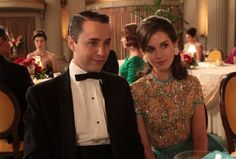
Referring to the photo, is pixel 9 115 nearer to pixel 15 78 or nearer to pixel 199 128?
pixel 15 78

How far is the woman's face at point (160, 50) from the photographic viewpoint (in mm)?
1812

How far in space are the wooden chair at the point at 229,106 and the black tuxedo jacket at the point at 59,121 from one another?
0.81 metres

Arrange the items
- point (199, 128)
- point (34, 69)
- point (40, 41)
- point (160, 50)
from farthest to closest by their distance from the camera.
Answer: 1. point (40, 41)
2. point (34, 69)
3. point (199, 128)
4. point (160, 50)

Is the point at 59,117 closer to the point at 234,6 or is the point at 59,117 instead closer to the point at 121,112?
the point at 121,112

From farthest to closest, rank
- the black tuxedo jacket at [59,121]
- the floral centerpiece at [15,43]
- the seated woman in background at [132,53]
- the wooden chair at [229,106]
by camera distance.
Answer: the floral centerpiece at [15,43] < the seated woman in background at [132,53] < the wooden chair at [229,106] < the black tuxedo jacket at [59,121]

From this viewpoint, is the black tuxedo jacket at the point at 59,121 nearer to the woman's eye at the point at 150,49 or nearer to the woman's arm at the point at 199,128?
the woman's eye at the point at 150,49

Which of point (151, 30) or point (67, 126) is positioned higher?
point (151, 30)

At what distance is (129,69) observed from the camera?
346 centimetres

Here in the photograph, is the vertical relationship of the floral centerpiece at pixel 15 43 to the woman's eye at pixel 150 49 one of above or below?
above

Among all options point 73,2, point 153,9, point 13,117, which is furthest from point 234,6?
point 13,117

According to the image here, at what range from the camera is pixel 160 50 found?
5.95 feet

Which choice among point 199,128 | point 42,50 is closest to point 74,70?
point 199,128

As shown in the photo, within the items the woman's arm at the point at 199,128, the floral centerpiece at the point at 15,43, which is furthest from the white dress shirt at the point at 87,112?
the floral centerpiece at the point at 15,43

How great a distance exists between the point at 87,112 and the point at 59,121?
5.2 inches
